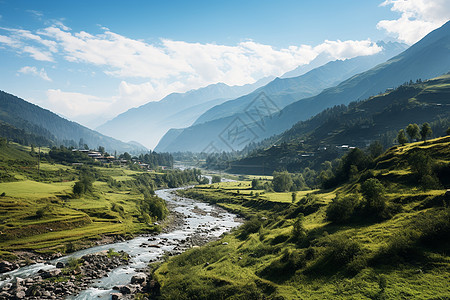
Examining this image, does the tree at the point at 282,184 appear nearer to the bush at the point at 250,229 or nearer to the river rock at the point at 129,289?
the bush at the point at 250,229

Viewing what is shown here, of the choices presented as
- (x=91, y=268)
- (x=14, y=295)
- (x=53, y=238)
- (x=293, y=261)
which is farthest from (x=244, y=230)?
(x=53, y=238)

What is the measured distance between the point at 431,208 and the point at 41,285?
220 ft

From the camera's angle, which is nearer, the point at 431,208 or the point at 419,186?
the point at 431,208

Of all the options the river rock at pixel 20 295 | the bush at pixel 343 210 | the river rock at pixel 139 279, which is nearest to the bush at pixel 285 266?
the bush at pixel 343 210

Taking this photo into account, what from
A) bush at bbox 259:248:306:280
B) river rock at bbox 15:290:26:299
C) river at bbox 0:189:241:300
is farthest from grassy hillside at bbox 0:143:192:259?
bush at bbox 259:248:306:280

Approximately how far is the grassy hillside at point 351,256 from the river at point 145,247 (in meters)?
9.27

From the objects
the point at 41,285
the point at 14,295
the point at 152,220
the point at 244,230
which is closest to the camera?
the point at 14,295

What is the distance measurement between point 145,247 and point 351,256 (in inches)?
2281

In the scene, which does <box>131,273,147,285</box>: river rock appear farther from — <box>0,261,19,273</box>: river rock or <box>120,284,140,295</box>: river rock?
<box>0,261,19,273</box>: river rock

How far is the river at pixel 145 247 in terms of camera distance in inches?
1901

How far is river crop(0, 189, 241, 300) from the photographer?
158ft

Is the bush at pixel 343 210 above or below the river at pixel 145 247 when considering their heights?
above

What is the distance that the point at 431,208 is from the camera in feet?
127

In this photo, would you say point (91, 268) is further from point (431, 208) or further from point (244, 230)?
point (431, 208)
